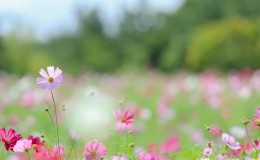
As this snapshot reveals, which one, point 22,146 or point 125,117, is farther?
point 125,117

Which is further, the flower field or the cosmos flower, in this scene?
the flower field

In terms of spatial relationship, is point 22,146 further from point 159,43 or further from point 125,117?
point 159,43

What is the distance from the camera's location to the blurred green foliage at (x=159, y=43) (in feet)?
56.0

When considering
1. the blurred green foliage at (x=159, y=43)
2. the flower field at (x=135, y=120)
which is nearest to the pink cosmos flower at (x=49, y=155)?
the flower field at (x=135, y=120)

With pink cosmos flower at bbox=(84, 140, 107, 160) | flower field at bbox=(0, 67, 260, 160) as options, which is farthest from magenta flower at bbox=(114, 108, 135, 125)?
pink cosmos flower at bbox=(84, 140, 107, 160)

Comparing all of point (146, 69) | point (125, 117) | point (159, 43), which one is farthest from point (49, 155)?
point (159, 43)

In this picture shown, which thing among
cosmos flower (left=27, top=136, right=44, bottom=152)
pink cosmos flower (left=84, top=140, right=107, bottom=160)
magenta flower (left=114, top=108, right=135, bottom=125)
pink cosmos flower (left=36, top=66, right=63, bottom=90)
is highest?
pink cosmos flower (left=36, top=66, right=63, bottom=90)

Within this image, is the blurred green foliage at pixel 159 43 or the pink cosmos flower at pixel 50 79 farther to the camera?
the blurred green foliage at pixel 159 43

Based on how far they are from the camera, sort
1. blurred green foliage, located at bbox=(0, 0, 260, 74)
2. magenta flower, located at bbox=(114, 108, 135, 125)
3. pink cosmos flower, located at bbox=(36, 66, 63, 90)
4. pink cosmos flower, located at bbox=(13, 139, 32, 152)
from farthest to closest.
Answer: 1. blurred green foliage, located at bbox=(0, 0, 260, 74)
2. magenta flower, located at bbox=(114, 108, 135, 125)
3. pink cosmos flower, located at bbox=(36, 66, 63, 90)
4. pink cosmos flower, located at bbox=(13, 139, 32, 152)

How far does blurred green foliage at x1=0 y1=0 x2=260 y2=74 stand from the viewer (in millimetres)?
17062

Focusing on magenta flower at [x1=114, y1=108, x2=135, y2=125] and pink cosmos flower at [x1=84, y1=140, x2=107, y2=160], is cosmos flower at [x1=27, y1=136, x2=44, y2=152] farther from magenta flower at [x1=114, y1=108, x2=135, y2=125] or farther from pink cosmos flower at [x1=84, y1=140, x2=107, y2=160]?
magenta flower at [x1=114, y1=108, x2=135, y2=125]

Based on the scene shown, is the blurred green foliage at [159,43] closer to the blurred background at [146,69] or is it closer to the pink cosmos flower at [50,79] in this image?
the blurred background at [146,69]

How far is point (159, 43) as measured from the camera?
25750 mm

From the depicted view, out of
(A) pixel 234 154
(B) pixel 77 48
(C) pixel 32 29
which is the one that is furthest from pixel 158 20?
(A) pixel 234 154
